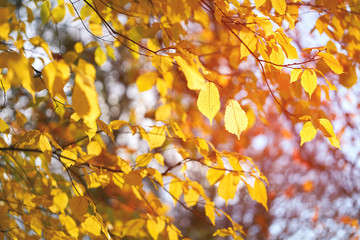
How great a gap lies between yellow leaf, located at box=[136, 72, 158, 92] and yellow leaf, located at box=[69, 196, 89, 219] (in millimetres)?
991

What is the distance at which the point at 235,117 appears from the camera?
3.59 feet

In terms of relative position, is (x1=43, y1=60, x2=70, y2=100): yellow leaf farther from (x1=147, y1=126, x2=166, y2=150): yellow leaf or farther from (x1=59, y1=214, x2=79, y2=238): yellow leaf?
(x1=59, y1=214, x2=79, y2=238): yellow leaf

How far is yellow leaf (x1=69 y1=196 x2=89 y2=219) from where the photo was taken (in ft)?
4.00

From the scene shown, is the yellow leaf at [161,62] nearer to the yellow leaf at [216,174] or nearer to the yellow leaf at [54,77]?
the yellow leaf at [54,77]

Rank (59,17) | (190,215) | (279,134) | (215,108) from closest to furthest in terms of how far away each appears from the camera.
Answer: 1. (215,108)
2. (59,17)
3. (279,134)
4. (190,215)

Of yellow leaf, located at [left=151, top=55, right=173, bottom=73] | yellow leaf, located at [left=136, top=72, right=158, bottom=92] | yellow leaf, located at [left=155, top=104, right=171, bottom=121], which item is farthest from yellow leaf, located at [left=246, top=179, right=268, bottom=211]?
yellow leaf, located at [left=155, top=104, right=171, bottom=121]

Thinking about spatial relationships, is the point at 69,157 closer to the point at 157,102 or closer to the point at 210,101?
the point at 210,101

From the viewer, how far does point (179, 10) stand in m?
1.31

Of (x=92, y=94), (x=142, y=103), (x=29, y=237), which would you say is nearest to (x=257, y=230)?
(x=142, y=103)

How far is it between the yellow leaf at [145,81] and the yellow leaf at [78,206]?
99 cm

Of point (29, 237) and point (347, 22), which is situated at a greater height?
point (347, 22)

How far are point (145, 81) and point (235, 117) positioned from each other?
1120 mm

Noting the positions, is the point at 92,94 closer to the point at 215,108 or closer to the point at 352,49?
the point at 215,108

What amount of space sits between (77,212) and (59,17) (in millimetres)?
1293
